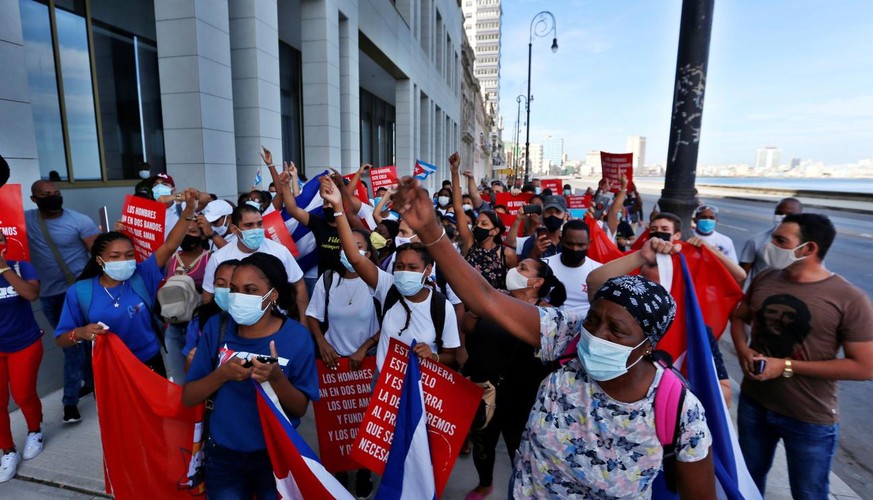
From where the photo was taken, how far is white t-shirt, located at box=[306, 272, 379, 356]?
3494 millimetres

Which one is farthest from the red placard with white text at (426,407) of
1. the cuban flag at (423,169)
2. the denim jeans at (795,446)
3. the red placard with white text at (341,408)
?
the cuban flag at (423,169)

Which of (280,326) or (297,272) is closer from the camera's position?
(280,326)

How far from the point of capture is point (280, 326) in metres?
2.44

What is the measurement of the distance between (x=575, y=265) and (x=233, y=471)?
2710 millimetres

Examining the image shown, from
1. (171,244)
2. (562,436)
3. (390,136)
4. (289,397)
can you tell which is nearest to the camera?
(562,436)

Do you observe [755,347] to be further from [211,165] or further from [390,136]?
[390,136]

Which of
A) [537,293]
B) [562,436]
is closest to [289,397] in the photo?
[562,436]

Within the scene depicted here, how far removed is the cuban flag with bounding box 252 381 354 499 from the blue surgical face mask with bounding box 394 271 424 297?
114 cm

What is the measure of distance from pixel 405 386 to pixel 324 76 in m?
10.2

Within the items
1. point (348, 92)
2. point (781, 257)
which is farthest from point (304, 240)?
point (348, 92)

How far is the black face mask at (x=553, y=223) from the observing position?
529 centimetres

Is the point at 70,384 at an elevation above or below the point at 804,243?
below

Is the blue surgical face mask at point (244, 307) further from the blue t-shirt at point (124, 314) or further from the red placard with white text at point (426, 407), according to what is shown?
the blue t-shirt at point (124, 314)

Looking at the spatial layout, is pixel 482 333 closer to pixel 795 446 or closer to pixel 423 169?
pixel 795 446
